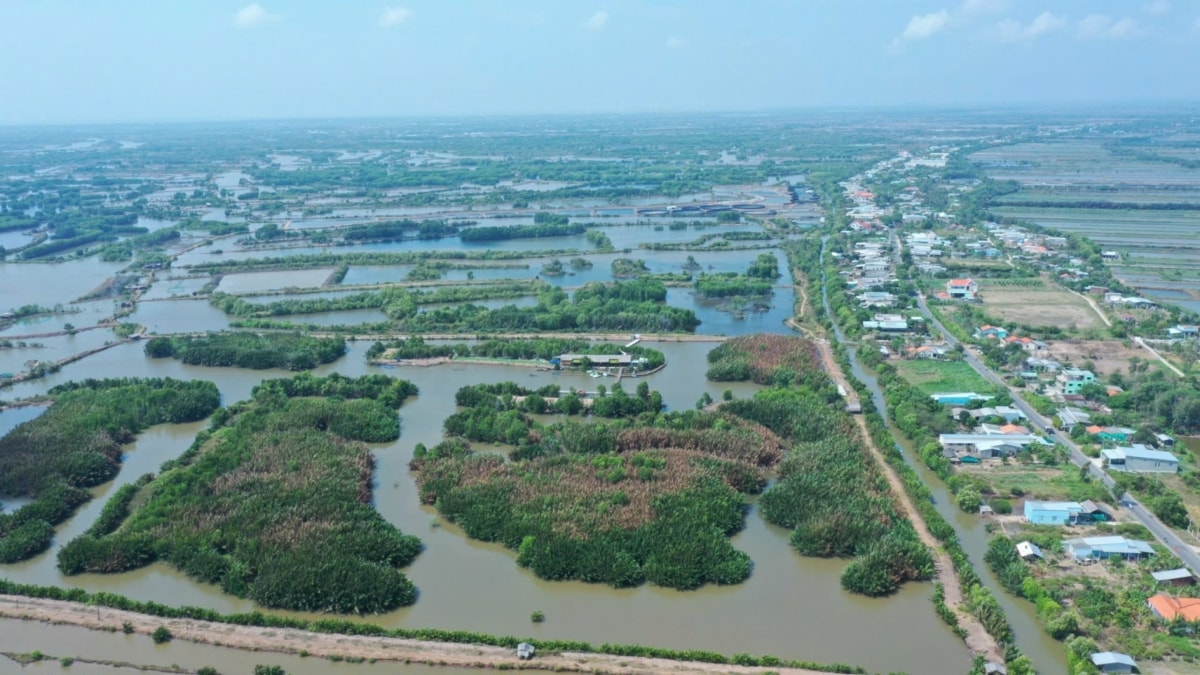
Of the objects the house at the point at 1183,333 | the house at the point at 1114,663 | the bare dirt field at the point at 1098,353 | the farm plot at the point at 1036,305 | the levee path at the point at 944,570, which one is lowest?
the farm plot at the point at 1036,305

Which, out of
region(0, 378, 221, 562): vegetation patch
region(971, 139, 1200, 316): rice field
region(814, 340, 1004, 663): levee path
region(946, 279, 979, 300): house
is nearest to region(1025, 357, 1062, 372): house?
region(814, 340, 1004, 663): levee path

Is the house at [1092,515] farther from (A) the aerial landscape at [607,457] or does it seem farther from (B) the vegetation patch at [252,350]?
(B) the vegetation patch at [252,350]

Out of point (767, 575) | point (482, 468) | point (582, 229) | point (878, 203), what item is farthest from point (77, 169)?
point (767, 575)

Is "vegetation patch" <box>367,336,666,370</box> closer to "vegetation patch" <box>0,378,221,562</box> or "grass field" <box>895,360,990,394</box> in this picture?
"vegetation patch" <box>0,378,221,562</box>

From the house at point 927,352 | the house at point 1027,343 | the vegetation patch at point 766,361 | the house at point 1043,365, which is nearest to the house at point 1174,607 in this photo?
the vegetation patch at point 766,361

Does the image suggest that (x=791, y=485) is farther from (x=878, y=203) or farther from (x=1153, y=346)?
(x=878, y=203)

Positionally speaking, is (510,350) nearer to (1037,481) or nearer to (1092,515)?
(1037,481)
